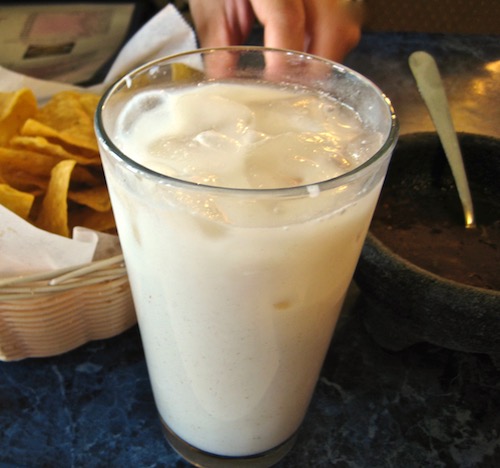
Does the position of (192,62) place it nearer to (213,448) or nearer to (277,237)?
(277,237)

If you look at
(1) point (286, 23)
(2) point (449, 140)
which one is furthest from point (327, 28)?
(2) point (449, 140)

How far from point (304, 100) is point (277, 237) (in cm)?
21

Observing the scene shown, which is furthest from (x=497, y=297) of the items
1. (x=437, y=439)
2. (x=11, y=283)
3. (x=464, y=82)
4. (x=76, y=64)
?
(x=76, y=64)

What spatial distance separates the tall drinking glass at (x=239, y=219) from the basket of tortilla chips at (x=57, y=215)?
12cm

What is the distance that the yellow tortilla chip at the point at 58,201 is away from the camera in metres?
0.77

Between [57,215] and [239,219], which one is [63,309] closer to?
[57,215]

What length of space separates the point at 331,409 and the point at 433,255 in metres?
0.22

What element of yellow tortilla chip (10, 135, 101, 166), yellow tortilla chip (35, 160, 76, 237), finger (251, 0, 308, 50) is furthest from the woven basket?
finger (251, 0, 308, 50)

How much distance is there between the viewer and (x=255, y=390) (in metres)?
0.59

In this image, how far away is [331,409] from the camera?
0.71 meters

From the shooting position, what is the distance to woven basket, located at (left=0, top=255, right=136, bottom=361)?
66 cm

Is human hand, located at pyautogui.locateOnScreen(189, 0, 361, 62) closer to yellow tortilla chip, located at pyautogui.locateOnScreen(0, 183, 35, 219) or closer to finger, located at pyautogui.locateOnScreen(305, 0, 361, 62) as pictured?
finger, located at pyautogui.locateOnScreen(305, 0, 361, 62)

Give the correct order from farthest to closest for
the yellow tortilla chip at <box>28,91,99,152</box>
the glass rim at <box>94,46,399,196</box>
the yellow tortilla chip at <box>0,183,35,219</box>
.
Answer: the yellow tortilla chip at <box>28,91,99,152</box>, the yellow tortilla chip at <box>0,183,35,219</box>, the glass rim at <box>94,46,399,196</box>

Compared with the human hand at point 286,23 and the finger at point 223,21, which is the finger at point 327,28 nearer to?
the human hand at point 286,23
